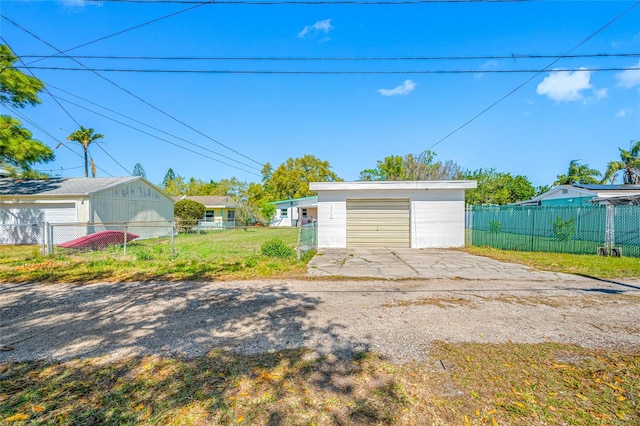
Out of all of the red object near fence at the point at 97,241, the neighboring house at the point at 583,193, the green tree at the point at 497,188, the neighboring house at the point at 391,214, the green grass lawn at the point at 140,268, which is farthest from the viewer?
the green tree at the point at 497,188

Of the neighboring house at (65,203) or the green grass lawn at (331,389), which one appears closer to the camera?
the green grass lawn at (331,389)

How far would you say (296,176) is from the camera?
40062 mm

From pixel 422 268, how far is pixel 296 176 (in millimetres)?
33436

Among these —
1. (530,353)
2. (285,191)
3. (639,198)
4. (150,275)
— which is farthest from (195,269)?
(285,191)

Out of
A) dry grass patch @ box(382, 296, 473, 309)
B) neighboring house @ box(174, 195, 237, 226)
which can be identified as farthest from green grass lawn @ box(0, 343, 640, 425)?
neighboring house @ box(174, 195, 237, 226)

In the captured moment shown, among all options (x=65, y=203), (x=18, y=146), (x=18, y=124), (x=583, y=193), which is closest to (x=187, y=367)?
(x=65, y=203)

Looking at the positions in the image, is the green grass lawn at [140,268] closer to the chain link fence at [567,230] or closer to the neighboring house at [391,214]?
the neighboring house at [391,214]

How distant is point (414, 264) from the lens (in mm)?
8375

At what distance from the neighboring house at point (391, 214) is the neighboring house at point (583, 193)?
22.8 ft

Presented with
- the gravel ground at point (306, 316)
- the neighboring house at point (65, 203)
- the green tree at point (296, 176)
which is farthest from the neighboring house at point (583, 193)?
the green tree at point (296, 176)

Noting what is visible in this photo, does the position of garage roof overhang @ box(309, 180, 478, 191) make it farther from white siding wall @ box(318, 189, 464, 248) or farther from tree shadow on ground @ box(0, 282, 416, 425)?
tree shadow on ground @ box(0, 282, 416, 425)

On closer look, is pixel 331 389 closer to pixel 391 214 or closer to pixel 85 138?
pixel 391 214

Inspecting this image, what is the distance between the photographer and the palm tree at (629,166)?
86.0ft

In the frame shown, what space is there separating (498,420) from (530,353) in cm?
131
